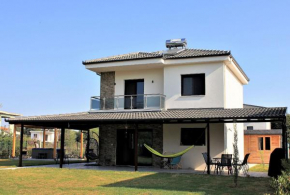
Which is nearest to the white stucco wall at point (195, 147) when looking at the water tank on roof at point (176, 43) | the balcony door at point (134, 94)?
the balcony door at point (134, 94)

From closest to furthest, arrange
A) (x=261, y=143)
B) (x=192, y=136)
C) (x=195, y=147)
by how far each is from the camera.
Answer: (x=195, y=147) → (x=192, y=136) → (x=261, y=143)

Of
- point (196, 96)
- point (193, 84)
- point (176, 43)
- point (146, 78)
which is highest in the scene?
point (176, 43)

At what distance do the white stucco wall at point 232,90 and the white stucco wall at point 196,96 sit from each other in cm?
45

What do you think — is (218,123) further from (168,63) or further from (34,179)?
(34,179)

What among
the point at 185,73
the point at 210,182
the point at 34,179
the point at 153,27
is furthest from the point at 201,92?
the point at 34,179

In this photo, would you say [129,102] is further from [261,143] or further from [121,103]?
[261,143]

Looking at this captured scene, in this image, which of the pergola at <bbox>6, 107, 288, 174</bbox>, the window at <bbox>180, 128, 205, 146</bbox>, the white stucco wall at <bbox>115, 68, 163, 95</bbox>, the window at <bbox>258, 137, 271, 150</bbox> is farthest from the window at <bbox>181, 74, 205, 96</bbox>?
the window at <bbox>258, 137, 271, 150</bbox>

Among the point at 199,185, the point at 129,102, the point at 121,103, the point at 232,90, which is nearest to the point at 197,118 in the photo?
the point at 199,185

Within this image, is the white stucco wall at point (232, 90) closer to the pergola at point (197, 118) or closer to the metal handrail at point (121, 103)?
the pergola at point (197, 118)

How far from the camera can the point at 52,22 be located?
15.9 m

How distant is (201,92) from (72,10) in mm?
8390

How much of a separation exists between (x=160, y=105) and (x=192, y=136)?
7.89 feet

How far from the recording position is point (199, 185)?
39.0 ft

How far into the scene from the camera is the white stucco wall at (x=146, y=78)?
20.2 m
